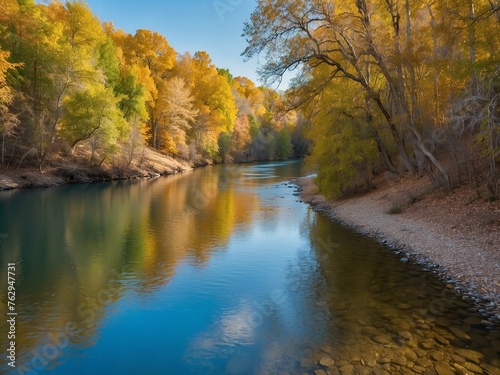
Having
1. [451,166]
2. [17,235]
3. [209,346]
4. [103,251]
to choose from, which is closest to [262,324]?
[209,346]

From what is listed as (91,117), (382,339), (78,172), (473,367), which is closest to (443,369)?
(473,367)

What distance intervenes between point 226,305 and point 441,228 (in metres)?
9.39

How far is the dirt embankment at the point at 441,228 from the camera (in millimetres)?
9984

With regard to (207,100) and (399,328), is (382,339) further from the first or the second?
(207,100)

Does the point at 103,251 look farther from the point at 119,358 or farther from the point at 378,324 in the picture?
the point at 378,324

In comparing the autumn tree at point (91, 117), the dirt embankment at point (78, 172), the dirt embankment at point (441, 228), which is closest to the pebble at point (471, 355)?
the dirt embankment at point (441, 228)

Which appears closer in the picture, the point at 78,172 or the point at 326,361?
the point at 326,361

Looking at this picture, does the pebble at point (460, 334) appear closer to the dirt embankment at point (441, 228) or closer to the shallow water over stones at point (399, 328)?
the shallow water over stones at point (399, 328)

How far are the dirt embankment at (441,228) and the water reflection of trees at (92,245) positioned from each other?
647 cm

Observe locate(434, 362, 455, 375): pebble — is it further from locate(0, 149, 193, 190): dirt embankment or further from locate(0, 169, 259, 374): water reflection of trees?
locate(0, 149, 193, 190): dirt embankment

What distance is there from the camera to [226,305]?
30.4 ft

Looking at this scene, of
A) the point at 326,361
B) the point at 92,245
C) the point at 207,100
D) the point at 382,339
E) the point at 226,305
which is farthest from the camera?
the point at 207,100

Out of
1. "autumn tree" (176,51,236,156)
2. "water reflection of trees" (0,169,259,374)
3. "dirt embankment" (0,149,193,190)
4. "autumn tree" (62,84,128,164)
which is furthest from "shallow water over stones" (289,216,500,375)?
"autumn tree" (176,51,236,156)

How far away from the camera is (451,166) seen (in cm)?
1939
